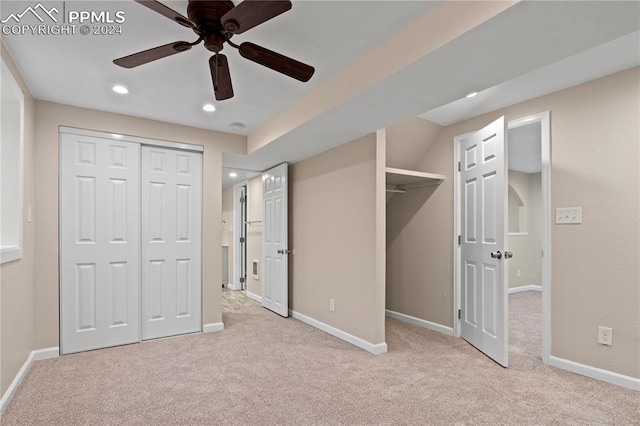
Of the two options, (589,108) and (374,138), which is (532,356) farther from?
(374,138)

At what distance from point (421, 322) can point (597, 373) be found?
5.64 feet

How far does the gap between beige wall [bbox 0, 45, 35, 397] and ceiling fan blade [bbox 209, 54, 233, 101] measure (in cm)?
142

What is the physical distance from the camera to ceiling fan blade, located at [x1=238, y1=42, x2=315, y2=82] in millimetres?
1670

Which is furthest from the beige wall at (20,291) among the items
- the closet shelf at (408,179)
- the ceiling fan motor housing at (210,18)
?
the closet shelf at (408,179)

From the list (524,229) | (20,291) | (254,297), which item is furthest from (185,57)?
(524,229)

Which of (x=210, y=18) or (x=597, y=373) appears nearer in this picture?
(x=210, y=18)

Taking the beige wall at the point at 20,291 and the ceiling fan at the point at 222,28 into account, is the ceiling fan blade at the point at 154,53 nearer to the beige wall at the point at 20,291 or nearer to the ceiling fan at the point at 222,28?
the ceiling fan at the point at 222,28

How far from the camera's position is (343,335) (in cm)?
359

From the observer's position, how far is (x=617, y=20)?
1.46m

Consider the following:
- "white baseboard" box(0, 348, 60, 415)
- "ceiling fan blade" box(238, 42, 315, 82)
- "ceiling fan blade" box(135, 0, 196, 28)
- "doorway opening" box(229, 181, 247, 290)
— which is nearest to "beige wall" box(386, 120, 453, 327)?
"ceiling fan blade" box(238, 42, 315, 82)

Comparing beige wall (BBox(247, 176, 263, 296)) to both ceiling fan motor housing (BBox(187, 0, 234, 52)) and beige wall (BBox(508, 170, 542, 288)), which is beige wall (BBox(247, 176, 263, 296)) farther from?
beige wall (BBox(508, 170, 542, 288))

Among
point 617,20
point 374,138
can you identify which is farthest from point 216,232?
point 617,20

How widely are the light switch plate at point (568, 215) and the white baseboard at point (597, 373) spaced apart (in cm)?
113

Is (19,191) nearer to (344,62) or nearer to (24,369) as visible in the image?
(24,369)
